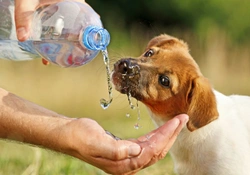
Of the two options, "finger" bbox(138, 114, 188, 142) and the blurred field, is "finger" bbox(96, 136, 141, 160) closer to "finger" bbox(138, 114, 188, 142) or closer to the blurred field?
"finger" bbox(138, 114, 188, 142)

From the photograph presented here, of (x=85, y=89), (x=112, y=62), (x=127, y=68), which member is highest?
(x=127, y=68)

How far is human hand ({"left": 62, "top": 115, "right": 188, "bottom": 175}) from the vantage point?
387 cm

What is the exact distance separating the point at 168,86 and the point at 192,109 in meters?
0.23

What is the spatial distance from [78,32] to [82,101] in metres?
5.60

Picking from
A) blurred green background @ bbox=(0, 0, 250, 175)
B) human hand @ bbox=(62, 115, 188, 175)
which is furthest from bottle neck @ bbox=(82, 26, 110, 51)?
blurred green background @ bbox=(0, 0, 250, 175)

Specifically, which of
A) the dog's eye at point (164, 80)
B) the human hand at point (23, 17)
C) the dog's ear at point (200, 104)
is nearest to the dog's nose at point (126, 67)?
the dog's eye at point (164, 80)

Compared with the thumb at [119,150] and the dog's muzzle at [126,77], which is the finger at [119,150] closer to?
the thumb at [119,150]

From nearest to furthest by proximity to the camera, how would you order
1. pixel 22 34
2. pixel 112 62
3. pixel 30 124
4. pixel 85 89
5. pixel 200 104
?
pixel 22 34 → pixel 30 124 → pixel 200 104 → pixel 112 62 → pixel 85 89

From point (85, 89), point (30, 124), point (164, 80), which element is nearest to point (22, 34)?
point (30, 124)

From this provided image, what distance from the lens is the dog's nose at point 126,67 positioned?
497cm

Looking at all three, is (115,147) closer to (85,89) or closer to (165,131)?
(165,131)

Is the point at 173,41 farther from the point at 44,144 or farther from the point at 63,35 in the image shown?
the point at 44,144

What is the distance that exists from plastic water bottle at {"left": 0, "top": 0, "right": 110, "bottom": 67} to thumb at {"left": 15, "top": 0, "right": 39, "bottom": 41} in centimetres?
13

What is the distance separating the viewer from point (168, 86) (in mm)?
5082
